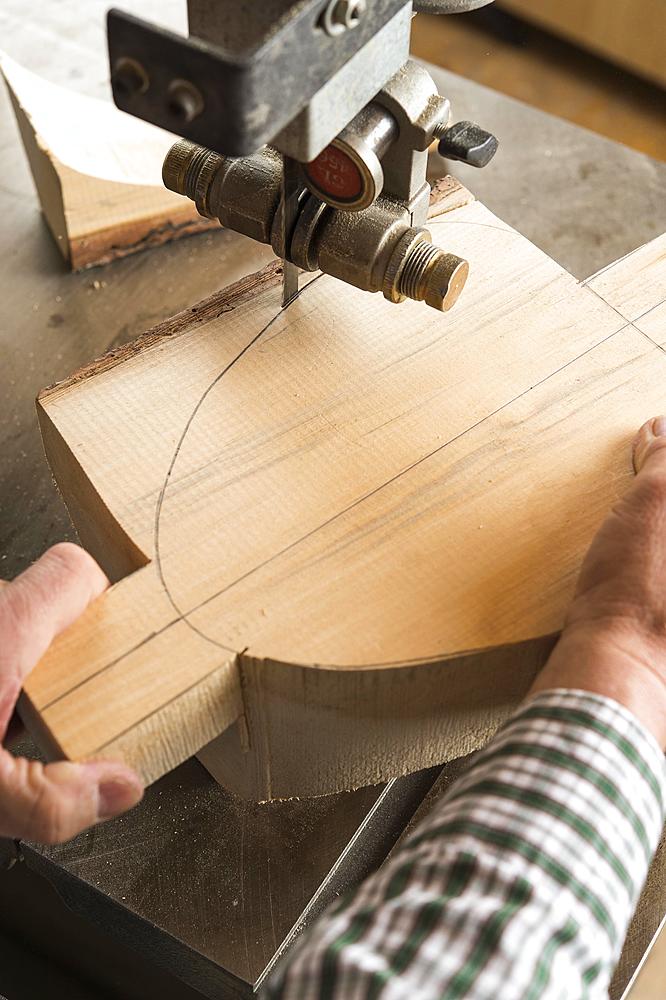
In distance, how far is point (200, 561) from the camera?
973 mm

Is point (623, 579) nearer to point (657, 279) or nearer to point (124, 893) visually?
point (657, 279)

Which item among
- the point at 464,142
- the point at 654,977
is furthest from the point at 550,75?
the point at 654,977

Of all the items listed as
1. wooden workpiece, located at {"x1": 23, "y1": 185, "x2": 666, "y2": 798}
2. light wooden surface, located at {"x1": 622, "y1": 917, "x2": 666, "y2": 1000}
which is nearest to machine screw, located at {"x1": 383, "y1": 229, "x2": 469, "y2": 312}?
wooden workpiece, located at {"x1": 23, "y1": 185, "x2": 666, "y2": 798}

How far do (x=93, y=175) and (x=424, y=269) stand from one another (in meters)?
0.91

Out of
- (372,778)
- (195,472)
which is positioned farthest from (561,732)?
(195,472)

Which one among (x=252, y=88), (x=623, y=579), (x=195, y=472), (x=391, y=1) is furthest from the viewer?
(x=195, y=472)

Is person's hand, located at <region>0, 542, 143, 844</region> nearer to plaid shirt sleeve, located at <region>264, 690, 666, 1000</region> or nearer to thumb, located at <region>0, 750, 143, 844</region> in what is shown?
thumb, located at <region>0, 750, 143, 844</region>

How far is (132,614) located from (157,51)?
50cm

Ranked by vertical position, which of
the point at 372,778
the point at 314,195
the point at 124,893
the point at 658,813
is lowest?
the point at 124,893

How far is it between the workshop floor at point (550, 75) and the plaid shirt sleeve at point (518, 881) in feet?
5.10

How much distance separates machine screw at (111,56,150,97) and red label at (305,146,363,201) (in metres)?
0.22

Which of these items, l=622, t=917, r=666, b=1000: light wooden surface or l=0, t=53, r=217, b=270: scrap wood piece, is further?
l=0, t=53, r=217, b=270: scrap wood piece

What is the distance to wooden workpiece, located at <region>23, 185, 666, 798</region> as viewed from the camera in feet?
3.02

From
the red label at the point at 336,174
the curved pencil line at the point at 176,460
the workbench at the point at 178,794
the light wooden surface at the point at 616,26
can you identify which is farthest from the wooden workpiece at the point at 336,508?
the light wooden surface at the point at 616,26
